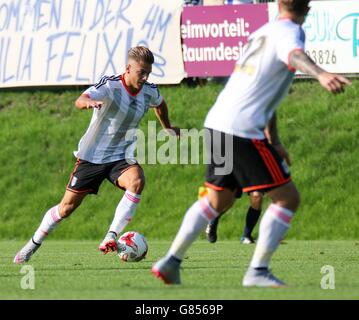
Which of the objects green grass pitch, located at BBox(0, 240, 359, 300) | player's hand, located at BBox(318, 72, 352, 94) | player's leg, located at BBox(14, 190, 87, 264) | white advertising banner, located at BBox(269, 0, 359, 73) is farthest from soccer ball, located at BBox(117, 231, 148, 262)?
white advertising banner, located at BBox(269, 0, 359, 73)

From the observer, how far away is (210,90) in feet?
68.5

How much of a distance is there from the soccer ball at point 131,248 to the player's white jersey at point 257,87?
393 cm

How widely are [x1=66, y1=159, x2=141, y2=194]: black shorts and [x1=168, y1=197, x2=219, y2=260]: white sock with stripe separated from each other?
4.11 metres

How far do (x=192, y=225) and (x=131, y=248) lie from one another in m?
3.78

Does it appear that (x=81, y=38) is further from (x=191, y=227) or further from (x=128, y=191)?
(x=191, y=227)

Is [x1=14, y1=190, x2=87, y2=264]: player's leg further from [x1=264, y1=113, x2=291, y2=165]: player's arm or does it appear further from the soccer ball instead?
[x1=264, y1=113, x2=291, y2=165]: player's arm

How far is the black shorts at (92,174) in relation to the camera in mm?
12141

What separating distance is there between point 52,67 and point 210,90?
277cm

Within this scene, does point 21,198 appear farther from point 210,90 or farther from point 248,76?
point 248,76

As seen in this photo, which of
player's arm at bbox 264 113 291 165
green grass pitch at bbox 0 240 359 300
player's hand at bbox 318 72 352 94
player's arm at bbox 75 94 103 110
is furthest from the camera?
player's arm at bbox 75 94 103 110

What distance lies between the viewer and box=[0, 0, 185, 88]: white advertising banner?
20.1 meters

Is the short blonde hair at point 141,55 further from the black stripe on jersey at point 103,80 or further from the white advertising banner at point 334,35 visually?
the white advertising banner at point 334,35
